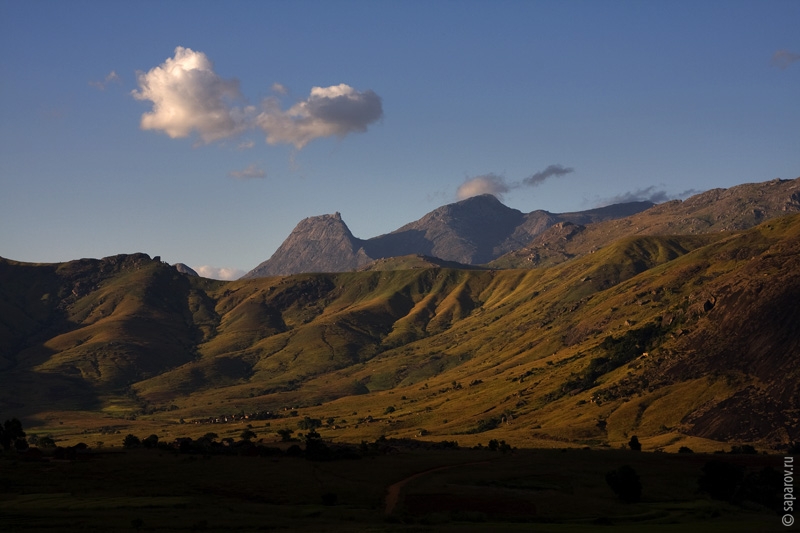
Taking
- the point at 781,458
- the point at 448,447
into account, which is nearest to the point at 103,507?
the point at 448,447

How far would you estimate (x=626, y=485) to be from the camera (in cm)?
11006

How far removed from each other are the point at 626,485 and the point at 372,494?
36.0m

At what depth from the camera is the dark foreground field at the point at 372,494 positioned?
81375 mm

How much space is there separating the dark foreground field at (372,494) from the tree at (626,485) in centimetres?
149

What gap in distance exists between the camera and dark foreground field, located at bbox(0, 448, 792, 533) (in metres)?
81.4

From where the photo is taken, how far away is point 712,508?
98.2 metres

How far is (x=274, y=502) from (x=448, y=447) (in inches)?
3426

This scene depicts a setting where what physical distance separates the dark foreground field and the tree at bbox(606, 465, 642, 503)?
1.49 meters

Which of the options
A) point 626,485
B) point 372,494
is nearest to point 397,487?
point 372,494

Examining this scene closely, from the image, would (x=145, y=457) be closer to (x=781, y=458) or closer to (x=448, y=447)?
Result: (x=448, y=447)

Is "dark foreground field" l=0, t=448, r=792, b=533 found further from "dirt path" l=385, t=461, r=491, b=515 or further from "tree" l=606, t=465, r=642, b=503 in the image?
"tree" l=606, t=465, r=642, b=503

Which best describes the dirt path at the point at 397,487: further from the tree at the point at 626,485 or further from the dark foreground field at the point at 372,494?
the tree at the point at 626,485

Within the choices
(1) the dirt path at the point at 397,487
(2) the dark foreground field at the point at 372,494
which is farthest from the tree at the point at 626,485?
(1) the dirt path at the point at 397,487

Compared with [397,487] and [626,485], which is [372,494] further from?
[626,485]
